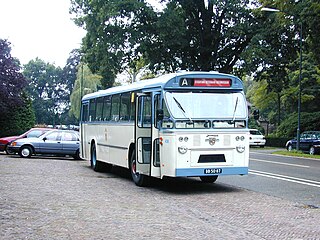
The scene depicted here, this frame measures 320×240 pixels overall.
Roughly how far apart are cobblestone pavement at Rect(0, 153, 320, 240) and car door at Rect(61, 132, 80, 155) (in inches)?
427

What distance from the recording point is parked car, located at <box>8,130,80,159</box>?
26516mm

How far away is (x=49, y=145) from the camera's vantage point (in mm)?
26500

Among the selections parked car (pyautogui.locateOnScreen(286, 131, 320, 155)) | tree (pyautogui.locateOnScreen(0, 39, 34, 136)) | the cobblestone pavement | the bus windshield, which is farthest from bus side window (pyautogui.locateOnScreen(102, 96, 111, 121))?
tree (pyautogui.locateOnScreen(0, 39, 34, 136))

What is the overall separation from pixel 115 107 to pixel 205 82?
15.0ft

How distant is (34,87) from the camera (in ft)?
383

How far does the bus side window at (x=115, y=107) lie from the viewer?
1717cm

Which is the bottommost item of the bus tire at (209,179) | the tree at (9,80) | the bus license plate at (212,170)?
the bus tire at (209,179)

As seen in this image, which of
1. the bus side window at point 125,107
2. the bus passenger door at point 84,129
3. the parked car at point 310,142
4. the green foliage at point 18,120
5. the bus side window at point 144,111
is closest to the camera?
the bus side window at point 144,111

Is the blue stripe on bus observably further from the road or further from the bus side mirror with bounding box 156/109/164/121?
the bus side mirror with bounding box 156/109/164/121

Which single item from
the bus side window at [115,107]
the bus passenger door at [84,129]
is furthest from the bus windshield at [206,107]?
the bus passenger door at [84,129]

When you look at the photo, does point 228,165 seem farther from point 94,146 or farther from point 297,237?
point 94,146

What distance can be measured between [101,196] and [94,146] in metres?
7.85

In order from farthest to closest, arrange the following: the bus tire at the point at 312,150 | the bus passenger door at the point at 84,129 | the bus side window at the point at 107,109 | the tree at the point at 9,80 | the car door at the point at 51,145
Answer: the tree at the point at 9,80 < the bus tire at the point at 312,150 < the car door at the point at 51,145 < the bus passenger door at the point at 84,129 < the bus side window at the point at 107,109

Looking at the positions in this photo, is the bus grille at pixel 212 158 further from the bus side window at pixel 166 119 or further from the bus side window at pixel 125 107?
the bus side window at pixel 125 107
